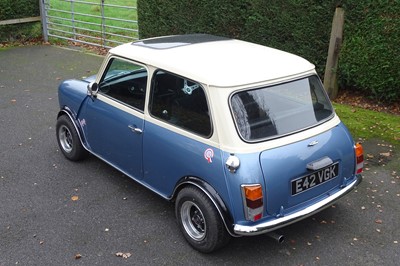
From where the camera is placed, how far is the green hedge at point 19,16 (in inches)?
527

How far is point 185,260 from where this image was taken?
4.14 meters

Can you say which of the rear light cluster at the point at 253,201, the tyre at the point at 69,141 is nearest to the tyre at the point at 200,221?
the rear light cluster at the point at 253,201

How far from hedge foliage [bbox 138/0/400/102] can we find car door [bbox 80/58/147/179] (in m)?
4.28

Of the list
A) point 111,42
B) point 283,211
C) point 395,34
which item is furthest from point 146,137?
point 111,42

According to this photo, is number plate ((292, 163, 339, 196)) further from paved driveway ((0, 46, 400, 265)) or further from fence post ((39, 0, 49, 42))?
fence post ((39, 0, 49, 42))

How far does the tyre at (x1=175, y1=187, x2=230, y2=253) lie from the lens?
396cm

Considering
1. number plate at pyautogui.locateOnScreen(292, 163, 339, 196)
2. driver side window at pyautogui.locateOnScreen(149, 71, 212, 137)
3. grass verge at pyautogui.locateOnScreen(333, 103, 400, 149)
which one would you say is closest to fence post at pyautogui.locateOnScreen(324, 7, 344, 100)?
grass verge at pyautogui.locateOnScreen(333, 103, 400, 149)

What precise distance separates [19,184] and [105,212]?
136 centimetres

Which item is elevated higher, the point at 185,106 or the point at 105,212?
the point at 185,106

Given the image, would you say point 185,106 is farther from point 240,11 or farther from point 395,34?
point 240,11

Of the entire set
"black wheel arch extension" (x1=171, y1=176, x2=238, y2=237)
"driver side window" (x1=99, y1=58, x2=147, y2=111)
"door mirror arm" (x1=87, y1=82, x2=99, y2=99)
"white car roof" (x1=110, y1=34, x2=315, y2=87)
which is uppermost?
"white car roof" (x1=110, y1=34, x2=315, y2=87)

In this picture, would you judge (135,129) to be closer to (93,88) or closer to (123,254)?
(93,88)

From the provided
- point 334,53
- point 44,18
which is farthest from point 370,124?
point 44,18

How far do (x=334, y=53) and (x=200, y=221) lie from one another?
15.8ft
